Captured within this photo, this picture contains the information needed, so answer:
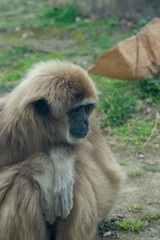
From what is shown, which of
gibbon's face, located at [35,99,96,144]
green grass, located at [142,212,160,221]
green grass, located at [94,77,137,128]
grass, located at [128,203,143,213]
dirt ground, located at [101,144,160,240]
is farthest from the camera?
green grass, located at [94,77,137,128]

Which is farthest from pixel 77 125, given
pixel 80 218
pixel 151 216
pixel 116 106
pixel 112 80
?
pixel 112 80

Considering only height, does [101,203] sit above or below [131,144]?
above

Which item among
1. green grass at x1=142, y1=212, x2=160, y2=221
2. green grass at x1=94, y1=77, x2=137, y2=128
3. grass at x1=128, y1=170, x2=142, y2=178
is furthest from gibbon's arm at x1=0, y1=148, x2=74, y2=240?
green grass at x1=94, y1=77, x2=137, y2=128

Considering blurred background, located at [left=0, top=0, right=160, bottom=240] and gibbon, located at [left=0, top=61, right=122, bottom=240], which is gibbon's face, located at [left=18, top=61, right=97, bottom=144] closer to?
gibbon, located at [left=0, top=61, right=122, bottom=240]

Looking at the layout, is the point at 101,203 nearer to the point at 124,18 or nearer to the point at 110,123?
the point at 110,123

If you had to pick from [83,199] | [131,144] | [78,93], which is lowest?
[131,144]

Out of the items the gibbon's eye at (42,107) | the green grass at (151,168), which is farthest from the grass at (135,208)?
the gibbon's eye at (42,107)

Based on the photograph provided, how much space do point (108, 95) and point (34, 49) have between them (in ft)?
14.2

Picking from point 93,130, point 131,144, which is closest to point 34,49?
point 131,144

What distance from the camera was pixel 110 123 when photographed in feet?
25.8

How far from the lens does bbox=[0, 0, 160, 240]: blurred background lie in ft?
18.5

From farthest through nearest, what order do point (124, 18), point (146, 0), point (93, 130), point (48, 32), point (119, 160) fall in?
point (48, 32)
point (124, 18)
point (146, 0)
point (119, 160)
point (93, 130)

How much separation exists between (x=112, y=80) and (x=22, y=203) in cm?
548

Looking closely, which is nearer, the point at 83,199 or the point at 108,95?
the point at 83,199
